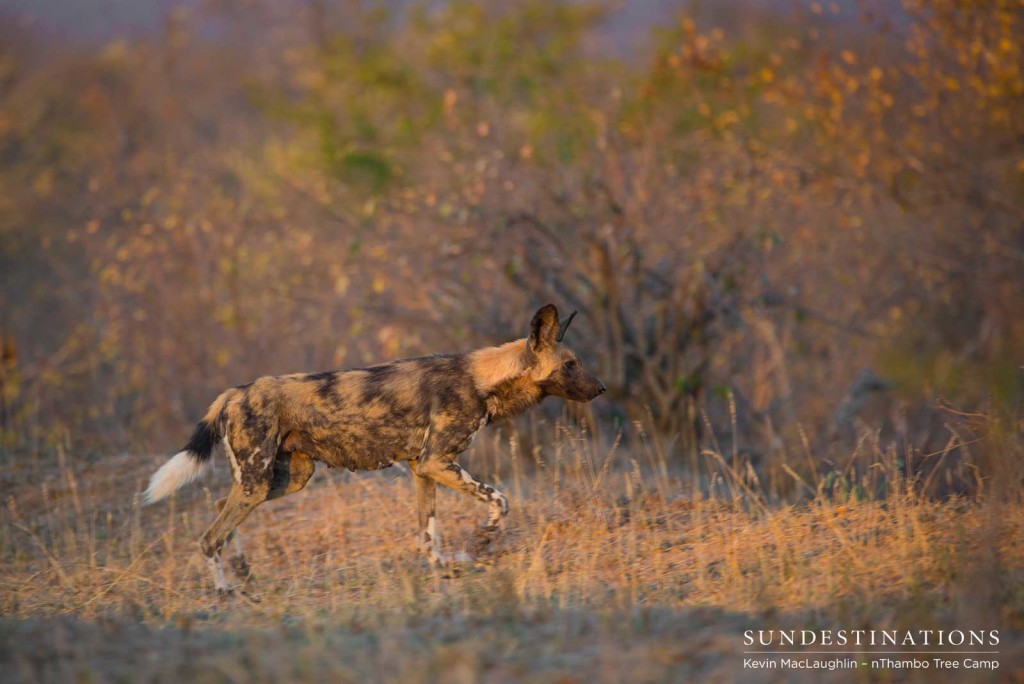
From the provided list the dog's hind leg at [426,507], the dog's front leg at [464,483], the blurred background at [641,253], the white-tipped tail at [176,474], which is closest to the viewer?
the white-tipped tail at [176,474]

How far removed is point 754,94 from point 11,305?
35.8 ft

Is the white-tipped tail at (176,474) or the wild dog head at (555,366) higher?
the wild dog head at (555,366)

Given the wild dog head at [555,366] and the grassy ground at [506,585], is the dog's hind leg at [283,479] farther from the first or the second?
the wild dog head at [555,366]

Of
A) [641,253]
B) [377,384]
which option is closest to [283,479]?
[377,384]

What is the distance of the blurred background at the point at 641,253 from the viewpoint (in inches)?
350

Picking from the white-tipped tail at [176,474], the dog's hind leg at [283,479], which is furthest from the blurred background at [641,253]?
the white-tipped tail at [176,474]

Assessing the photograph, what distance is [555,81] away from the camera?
1834 cm

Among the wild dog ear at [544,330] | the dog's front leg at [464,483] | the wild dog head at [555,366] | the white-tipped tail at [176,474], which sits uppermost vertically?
the wild dog ear at [544,330]

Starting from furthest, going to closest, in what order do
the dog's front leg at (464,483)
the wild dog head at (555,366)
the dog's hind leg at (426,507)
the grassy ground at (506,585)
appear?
the wild dog head at (555,366), the dog's hind leg at (426,507), the dog's front leg at (464,483), the grassy ground at (506,585)

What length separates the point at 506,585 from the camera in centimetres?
474

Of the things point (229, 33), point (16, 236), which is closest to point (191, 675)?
point (16, 236)

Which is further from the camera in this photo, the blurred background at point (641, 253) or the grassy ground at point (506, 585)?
the blurred background at point (641, 253)

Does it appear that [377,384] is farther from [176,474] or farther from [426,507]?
[176,474]

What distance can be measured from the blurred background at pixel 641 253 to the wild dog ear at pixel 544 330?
3.66 ft
